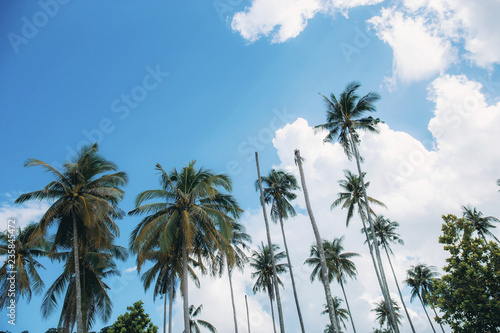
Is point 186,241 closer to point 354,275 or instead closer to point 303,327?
point 303,327

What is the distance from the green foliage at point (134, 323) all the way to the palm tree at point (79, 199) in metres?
2.12

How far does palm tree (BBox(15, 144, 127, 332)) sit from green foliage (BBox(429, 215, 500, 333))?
1867 cm

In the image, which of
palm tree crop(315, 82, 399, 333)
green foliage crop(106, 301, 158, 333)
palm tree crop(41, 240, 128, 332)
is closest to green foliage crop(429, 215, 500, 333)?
palm tree crop(315, 82, 399, 333)

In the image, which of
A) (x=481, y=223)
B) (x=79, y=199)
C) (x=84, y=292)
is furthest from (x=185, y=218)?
(x=481, y=223)

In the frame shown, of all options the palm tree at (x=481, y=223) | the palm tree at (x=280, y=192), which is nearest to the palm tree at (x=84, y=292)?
the palm tree at (x=280, y=192)

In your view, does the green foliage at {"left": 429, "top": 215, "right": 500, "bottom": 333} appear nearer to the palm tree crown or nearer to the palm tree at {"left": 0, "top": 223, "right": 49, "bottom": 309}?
the palm tree crown

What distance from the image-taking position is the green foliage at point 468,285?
1511 cm

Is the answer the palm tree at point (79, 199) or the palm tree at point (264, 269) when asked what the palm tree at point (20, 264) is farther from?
the palm tree at point (264, 269)

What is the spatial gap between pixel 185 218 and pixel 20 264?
15.5 metres

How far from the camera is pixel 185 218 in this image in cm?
1557

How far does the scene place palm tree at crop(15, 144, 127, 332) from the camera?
16.0m

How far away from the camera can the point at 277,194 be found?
27.7 meters

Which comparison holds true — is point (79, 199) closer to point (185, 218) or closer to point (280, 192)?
point (185, 218)

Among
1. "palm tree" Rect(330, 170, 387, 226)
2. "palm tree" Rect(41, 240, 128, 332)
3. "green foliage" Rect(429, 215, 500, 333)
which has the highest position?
"palm tree" Rect(330, 170, 387, 226)
